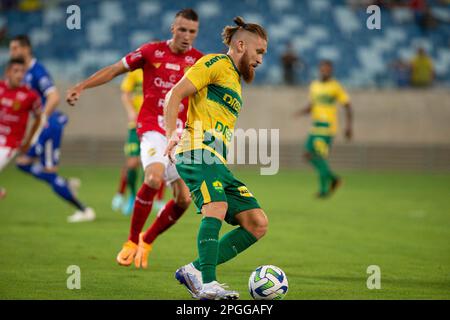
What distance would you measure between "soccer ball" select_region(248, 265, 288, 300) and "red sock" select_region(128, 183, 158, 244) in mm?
2138

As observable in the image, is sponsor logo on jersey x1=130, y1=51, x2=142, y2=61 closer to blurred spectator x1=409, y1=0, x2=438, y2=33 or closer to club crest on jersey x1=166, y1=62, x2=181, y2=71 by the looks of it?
club crest on jersey x1=166, y1=62, x2=181, y2=71

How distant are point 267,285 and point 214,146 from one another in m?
1.20

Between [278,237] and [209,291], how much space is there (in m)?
5.01

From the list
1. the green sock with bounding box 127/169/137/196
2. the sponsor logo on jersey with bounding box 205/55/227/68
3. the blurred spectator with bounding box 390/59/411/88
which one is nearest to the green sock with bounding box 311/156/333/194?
the green sock with bounding box 127/169/137/196

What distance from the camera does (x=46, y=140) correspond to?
13578mm

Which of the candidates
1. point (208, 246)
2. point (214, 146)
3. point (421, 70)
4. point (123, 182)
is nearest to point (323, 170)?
point (123, 182)

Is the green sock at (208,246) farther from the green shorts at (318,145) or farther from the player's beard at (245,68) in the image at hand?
the green shorts at (318,145)

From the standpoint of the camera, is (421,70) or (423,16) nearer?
(421,70)

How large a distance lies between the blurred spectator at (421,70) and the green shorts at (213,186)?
2088 centimetres

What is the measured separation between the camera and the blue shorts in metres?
13.4

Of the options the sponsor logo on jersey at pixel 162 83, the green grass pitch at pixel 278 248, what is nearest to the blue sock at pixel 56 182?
the green grass pitch at pixel 278 248

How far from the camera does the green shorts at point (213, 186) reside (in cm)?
669

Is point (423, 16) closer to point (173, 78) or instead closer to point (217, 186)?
point (173, 78)
